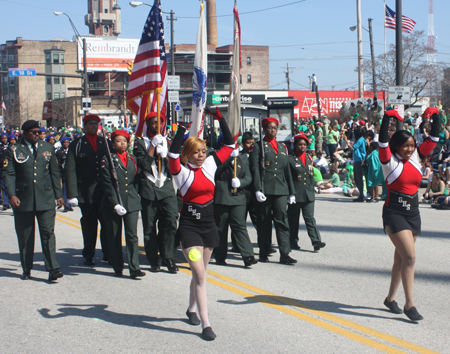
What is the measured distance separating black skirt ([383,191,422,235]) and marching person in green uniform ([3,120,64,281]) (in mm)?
4279

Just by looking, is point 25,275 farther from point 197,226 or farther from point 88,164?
point 197,226

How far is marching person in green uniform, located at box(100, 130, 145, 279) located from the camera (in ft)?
23.6

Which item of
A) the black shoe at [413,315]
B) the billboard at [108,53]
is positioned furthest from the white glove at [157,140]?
the billboard at [108,53]

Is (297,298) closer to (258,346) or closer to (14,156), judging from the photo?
(258,346)

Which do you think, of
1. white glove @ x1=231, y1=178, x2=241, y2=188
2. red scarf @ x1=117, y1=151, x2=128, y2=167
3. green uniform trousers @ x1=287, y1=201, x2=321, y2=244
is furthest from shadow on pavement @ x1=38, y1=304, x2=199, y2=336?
green uniform trousers @ x1=287, y1=201, x2=321, y2=244

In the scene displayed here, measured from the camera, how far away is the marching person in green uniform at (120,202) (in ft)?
23.6

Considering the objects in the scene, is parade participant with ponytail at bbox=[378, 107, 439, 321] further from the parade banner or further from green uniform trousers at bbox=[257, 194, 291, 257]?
the parade banner

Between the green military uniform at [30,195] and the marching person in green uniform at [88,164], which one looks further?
the marching person in green uniform at [88,164]

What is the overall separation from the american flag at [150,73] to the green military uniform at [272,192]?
1.65 m

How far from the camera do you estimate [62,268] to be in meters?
7.96

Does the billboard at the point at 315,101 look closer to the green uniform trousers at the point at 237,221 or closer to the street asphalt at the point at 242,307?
the street asphalt at the point at 242,307

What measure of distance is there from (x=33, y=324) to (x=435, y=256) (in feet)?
18.8

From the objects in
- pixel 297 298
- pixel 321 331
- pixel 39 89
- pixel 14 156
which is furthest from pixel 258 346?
pixel 39 89

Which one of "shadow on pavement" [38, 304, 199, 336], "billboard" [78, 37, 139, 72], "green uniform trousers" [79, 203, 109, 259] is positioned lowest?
"shadow on pavement" [38, 304, 199, 336]
